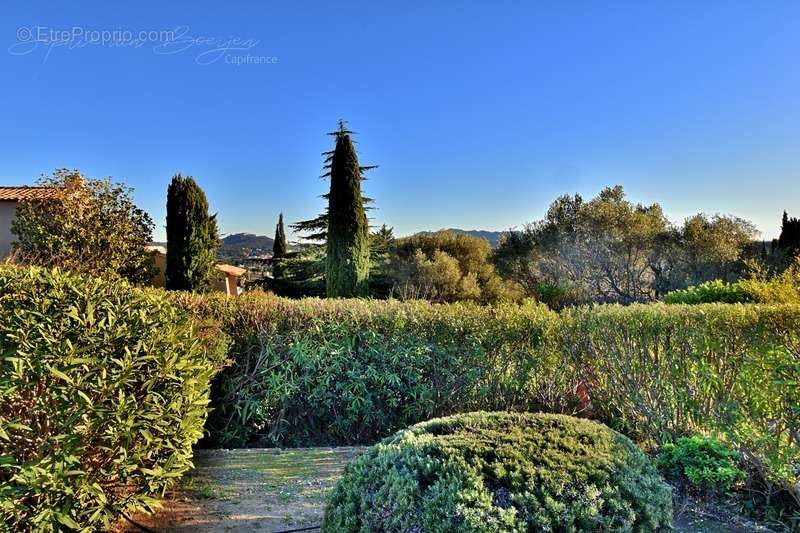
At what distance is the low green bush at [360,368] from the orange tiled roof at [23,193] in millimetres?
12651

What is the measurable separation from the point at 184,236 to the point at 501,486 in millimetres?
14019

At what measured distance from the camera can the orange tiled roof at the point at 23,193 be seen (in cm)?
1292

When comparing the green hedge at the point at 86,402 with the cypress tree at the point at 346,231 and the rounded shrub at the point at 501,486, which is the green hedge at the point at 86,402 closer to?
the rounded shrub at the point at 501,486

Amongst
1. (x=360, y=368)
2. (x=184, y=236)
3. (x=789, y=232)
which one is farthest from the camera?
(x=789, y=232)

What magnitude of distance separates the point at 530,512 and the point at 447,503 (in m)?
0.29

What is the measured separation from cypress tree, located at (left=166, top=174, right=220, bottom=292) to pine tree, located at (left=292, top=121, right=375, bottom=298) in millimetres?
4001

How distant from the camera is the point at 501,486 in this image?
1588mm

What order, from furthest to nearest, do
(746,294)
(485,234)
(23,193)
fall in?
1. (485,234)
2. (23,193)
3. (746,294)

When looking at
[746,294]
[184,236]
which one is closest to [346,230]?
[184,236]

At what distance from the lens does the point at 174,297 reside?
3.94m

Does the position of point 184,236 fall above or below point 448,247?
above

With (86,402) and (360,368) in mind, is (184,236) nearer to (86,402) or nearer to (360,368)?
(360,368)

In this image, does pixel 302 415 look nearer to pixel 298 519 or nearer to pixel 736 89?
pixel 298 519

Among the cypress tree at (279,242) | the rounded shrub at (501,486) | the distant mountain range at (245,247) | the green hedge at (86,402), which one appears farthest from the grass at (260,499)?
the cypress tree at (279,242)
